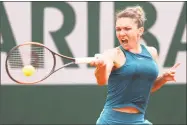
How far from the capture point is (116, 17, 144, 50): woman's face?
4.01m

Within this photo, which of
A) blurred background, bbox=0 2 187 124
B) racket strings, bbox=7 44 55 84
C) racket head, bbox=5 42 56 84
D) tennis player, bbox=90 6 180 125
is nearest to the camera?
tennis player, bbox=90 6 180 125

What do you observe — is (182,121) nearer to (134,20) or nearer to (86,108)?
(86,108)

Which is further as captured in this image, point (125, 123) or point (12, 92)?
point (12, 92)

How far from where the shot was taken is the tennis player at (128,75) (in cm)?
392

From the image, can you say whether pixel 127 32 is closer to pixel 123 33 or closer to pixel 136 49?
pixel 123 33

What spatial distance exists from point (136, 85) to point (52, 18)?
7.22ft

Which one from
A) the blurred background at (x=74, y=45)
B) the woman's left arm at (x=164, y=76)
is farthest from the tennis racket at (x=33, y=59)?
the woman's left arm at (x=164, y=76)

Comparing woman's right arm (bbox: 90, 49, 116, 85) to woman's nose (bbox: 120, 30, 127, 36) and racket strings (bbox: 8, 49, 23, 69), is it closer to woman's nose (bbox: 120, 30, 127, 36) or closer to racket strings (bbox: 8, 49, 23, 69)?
woman's nose (bbox: 120, 30, 127, 36)

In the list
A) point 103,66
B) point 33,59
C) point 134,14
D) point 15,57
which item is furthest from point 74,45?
point 103,66

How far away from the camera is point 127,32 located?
4.03 meters

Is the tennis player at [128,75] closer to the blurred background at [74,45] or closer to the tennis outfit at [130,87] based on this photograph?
the tennis outfit at [130,87]

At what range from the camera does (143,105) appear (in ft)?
13.5

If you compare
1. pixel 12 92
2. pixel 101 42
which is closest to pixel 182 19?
pixel 101 42

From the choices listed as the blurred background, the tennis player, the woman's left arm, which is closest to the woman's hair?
the tennis player
